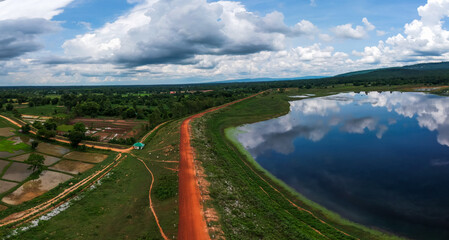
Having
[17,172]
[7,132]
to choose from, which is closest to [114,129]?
[7,132]

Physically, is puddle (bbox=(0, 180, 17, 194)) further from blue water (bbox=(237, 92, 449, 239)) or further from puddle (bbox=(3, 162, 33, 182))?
blue water (bbox=(237, 92, 449, 239))

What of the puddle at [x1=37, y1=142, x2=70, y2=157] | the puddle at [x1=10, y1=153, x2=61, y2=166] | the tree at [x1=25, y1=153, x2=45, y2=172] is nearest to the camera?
the tree at [x1=25, y1=153, x2=45, y2=172]

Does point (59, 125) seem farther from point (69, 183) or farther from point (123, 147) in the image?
point (69, 183)

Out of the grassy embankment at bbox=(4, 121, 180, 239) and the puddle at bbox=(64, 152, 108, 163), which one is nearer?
the grassy embankment at bbox=(4, 121, 180, 239)

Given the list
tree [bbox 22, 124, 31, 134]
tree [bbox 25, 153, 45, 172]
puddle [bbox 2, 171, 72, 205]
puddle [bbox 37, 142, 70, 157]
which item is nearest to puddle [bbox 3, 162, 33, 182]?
tree [bbox 25, 153, 45, 172]

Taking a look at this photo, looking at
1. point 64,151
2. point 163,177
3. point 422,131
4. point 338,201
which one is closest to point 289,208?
point 338,201
